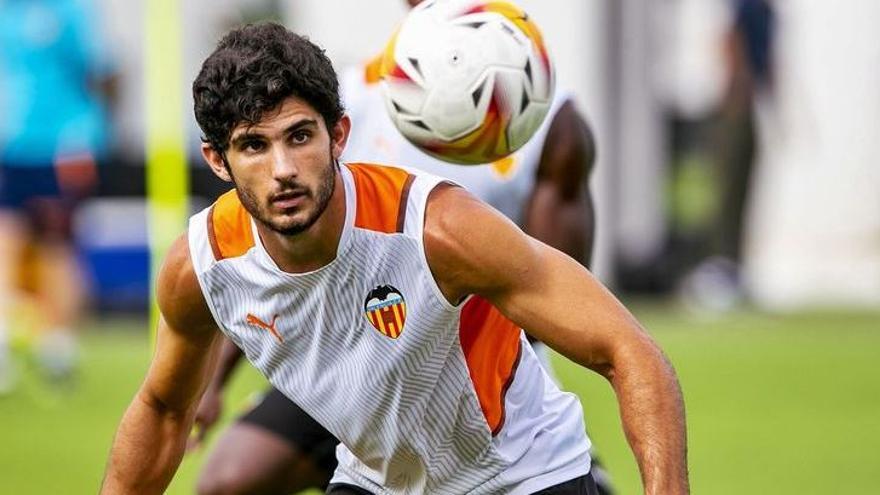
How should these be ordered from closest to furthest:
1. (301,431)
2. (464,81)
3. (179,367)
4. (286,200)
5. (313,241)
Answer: (286,200)
(313,241)
(179,367)
(464,81)
(301,431)

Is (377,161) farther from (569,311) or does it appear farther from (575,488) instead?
(569,311)

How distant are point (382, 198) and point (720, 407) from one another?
26.1 ft

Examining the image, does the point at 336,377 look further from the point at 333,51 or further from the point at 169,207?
the point at 333,51

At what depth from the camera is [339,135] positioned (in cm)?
496

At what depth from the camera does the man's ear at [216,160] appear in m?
4.95

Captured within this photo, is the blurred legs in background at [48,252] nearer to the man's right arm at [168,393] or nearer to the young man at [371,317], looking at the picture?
the man's right arm at [168,393]

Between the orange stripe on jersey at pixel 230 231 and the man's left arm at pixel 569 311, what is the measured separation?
0.51 metres

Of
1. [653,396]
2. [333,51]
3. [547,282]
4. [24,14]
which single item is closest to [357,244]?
[547,282]

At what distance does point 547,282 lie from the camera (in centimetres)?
471

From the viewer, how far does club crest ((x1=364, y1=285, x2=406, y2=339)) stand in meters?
4.96

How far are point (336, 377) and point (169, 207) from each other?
30.5ft

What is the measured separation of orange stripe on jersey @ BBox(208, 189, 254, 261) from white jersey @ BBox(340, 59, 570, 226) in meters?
1.42

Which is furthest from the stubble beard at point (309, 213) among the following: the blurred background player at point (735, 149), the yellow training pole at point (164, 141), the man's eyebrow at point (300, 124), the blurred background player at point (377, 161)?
the blurred background player at point (735, 149)

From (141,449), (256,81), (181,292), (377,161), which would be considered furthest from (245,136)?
(377,161)
